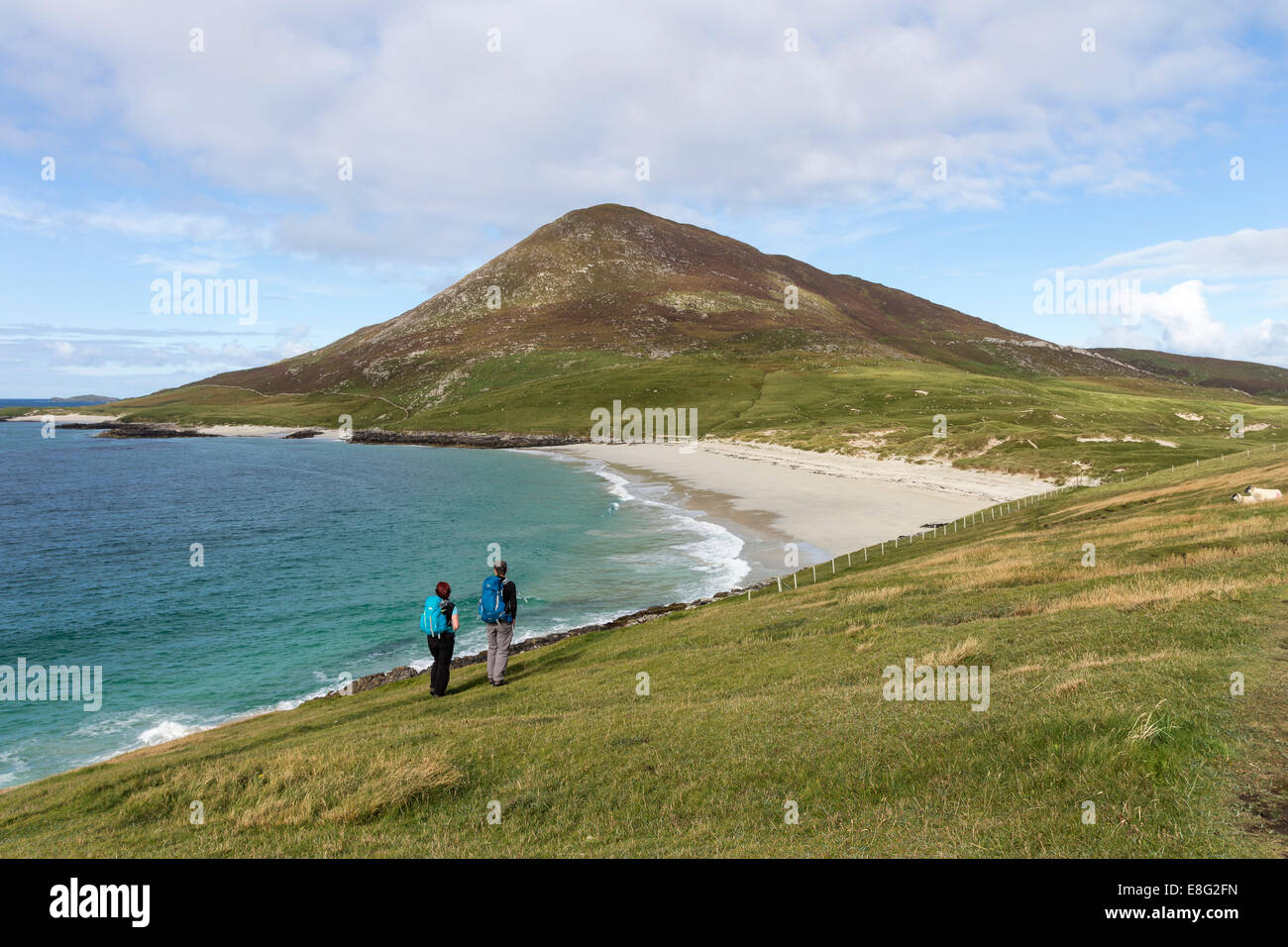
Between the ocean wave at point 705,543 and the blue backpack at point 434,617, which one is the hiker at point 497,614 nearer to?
the blue backpack at point 434,617

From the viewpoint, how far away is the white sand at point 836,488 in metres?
66.9

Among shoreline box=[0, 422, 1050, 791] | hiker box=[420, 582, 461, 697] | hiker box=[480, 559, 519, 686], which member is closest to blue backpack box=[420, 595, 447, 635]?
hiker box=[420, 582, 461, 697]

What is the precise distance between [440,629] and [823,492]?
239 feet

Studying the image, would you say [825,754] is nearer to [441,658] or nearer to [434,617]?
[434,617]

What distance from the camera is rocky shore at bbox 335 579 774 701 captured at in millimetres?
33134

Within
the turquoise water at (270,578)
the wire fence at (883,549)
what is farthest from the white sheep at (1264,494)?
the turquoise water at (270,578)

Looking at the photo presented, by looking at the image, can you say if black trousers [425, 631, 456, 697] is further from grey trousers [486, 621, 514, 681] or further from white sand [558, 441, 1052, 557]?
white sand [558, 441, 1052, 557]

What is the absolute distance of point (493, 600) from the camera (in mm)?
23094

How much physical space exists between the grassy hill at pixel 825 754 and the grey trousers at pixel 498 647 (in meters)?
0.90

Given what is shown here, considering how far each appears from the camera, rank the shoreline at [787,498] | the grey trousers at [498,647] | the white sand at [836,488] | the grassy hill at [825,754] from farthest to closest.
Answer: the white sand at [836,488] < the shoreline at [787,498] < the grey trousers at [498,647] < the grassy hill at [825,754]

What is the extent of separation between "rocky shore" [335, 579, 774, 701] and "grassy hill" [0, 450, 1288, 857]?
25.1ft
